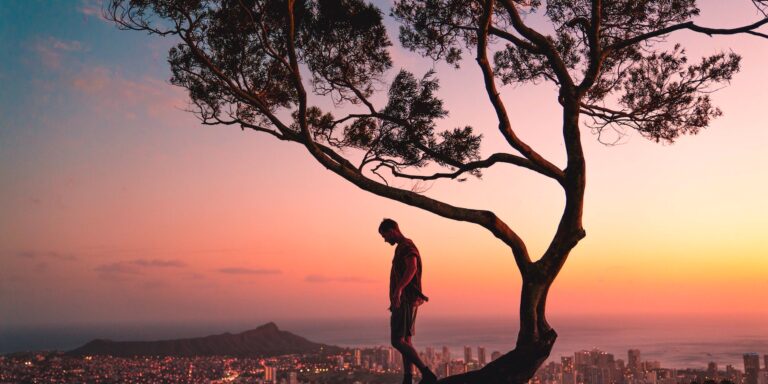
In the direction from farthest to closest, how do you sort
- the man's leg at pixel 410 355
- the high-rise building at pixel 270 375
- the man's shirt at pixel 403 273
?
1. the high-rise building at pixel 270 375
2. the man's shirt at pixel 403 273
3. the man's leg at pixel 410 355

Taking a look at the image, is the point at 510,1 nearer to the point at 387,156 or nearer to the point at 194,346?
the point at 387,156

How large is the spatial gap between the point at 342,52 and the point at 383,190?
83.1 inches

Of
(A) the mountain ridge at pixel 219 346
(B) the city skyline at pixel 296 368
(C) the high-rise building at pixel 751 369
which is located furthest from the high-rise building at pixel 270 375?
(C) the high-rise building at pixel 751 369

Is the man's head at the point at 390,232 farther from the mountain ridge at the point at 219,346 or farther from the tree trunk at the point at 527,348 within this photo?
the mountain ridge at the point at 219,346

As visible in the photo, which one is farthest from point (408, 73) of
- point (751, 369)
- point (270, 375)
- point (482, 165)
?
point (270, 375)

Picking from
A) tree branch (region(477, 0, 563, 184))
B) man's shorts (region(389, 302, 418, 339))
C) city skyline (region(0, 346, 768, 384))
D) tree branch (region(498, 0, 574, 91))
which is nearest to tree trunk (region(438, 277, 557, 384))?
man's shorts (region(389, 302, 418, 339))

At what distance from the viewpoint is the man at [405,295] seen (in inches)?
203

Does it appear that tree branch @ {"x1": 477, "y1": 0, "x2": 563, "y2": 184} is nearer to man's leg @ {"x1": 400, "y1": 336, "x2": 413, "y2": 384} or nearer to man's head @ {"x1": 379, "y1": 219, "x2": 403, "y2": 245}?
man's head @ {"x1": 379, "y1": 219, "x2": 403, "y2": 245}

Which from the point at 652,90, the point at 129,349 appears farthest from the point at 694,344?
the point at 652,90

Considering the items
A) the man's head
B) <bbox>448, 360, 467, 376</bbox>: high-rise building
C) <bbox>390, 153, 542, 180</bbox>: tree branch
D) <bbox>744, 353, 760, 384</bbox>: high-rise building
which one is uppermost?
<bbox>390, 153, 542, 180</bbox>: tree branch

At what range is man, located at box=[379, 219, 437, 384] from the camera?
5.14 meters

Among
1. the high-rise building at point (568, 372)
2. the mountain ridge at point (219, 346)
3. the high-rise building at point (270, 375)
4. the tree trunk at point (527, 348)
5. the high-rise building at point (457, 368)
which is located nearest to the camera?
the tree trunk at point (527, 348)

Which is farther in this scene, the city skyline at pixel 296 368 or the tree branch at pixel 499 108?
the city skyline at pixel 296 368

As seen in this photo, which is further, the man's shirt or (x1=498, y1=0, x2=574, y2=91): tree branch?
(x1=498, y1=0, x2=574, y2=91): tree branch
